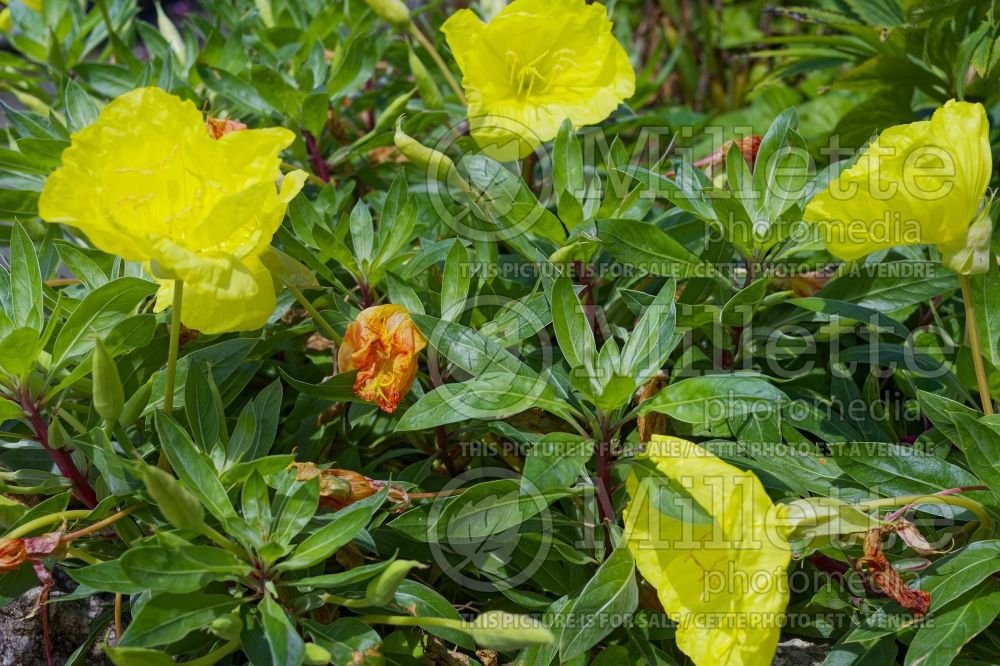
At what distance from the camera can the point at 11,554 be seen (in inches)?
41.6

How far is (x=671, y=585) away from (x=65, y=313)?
1019mm

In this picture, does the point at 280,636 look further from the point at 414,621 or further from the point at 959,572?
the point at 959,572

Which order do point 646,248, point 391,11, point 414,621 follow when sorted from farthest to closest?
point 391,11, point 646,248, point 414,621

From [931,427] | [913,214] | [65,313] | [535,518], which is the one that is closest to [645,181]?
[913,214]

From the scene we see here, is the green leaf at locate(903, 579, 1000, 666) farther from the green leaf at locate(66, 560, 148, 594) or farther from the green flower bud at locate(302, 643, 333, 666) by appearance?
the green leaf at locate(66, 560, 148, 594)

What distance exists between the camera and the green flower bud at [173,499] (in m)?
0.91

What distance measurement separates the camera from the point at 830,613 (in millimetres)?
1272

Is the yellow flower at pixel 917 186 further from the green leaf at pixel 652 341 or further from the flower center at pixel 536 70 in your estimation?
the flower center at pixel 536 70

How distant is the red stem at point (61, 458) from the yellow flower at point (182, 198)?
0.24 m

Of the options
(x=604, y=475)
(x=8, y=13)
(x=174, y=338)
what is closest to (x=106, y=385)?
(x=174, y=338)

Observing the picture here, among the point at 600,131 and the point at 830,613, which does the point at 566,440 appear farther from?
the point at 600,131

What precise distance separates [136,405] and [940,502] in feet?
3.56

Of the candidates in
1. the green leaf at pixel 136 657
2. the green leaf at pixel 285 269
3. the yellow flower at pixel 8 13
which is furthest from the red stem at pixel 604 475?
the yellow flower at pixel 8 13

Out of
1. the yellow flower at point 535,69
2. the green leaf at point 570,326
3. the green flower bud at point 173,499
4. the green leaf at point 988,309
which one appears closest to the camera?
the green flower bud at point 173,499
